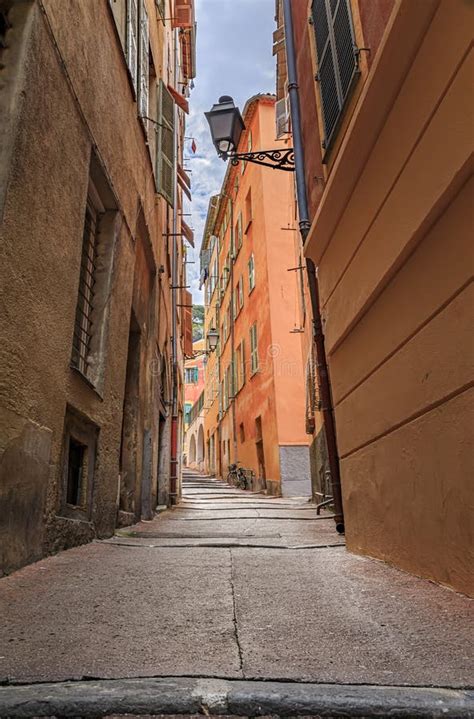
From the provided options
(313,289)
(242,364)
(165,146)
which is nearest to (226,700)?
(313,289)

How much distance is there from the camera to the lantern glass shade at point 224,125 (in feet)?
21.9

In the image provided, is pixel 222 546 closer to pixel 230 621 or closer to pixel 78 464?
pixel 78 464

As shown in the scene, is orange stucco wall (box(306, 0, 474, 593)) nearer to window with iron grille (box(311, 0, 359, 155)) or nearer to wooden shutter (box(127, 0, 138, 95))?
window with iron grille (box(311, 0, 359, 155))

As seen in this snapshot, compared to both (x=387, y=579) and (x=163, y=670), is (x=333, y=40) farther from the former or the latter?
(x=163, y=670)

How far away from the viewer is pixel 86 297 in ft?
16.2

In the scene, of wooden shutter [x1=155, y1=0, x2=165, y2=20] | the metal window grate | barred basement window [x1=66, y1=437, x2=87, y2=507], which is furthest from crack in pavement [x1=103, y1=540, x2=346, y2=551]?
wooden shutter [x1=155, y1=0, x2=165, y2=20]

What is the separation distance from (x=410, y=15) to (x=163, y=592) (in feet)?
11.0

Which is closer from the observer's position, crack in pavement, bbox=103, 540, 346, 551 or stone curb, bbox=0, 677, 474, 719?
stone curb, bbox=0, 677, 474, 719

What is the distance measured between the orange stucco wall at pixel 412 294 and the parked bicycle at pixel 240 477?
13.0 m

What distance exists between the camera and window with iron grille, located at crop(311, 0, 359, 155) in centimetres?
439

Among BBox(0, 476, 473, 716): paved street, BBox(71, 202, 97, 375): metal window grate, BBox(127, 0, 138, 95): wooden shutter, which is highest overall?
BBox(127, 0, 138, 95): wooden shutter

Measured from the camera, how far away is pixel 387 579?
3.06 m

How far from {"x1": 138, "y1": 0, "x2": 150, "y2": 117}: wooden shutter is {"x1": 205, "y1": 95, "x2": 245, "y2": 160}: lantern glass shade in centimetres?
89

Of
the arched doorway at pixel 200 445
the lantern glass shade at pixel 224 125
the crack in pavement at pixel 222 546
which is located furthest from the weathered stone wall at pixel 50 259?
the arched doorway at pixel 200 445
